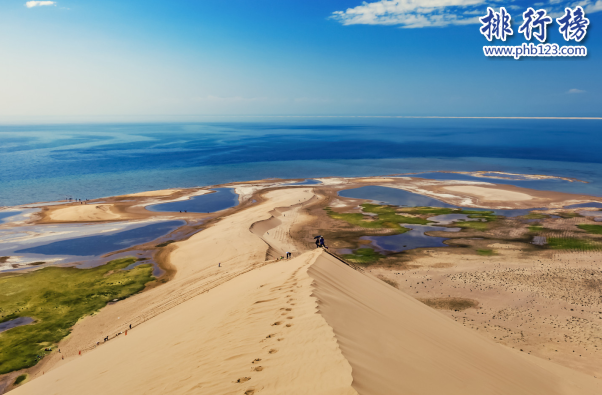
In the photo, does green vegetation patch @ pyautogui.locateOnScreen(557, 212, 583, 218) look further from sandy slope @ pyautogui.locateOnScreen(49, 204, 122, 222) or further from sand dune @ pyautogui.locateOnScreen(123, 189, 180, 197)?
sand dune @ pyautogui.locateOnScreen(123, 189, 180, 197)

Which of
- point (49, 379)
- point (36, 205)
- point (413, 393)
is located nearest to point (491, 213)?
point (413, 393)

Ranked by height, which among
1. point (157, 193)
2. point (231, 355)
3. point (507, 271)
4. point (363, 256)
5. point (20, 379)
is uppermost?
point (231, 355)

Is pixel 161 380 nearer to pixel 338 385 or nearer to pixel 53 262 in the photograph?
pixel 338 385

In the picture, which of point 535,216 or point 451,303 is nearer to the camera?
point 451,303

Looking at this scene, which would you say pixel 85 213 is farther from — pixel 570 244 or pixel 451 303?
pixel 570 244

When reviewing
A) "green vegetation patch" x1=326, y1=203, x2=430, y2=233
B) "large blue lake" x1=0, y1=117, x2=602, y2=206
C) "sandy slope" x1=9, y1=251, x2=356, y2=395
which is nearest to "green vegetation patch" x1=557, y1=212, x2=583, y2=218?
"green vegetation patch" x1=326, y1=203, x2=430, y2=233

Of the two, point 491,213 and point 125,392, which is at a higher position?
point 125,392

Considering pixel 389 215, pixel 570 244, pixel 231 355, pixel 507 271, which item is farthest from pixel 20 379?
pixel 570 244
